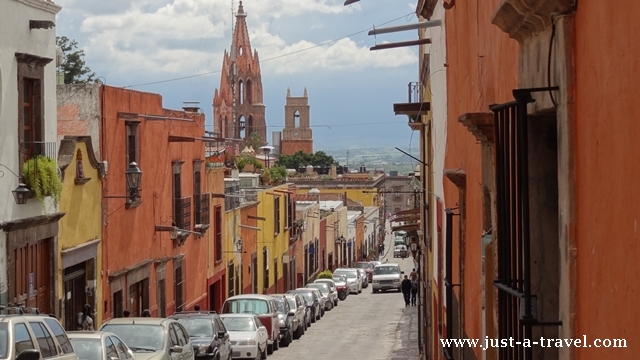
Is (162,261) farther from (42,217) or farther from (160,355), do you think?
(160,355)

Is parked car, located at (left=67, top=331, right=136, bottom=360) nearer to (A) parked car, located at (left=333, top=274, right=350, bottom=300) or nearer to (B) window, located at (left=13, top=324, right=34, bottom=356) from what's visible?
(B) window, located at (left=13, top=324, right=34, bottom=356)

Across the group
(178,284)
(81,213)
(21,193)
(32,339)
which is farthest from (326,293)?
(32,339)

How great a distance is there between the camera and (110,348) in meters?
14.5

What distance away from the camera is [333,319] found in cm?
Answer: 4372

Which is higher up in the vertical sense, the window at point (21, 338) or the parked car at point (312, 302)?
the window at point (21, 338)

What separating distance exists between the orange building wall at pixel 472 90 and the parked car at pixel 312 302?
2711cm

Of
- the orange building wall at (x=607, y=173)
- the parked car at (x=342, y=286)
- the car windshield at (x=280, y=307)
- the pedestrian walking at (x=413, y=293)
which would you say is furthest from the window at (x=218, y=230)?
the orange building wall at (x=607, y=173)

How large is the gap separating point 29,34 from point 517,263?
15347 mm

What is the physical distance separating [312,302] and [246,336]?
15.2 meters

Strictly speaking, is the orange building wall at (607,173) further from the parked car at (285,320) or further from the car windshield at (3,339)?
the parked car at (285,320)

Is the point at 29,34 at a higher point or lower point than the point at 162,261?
higher

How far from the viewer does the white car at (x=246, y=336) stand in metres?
25.8

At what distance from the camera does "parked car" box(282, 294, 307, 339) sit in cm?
3481

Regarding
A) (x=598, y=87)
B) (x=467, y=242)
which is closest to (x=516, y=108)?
(x=598, y=87)
